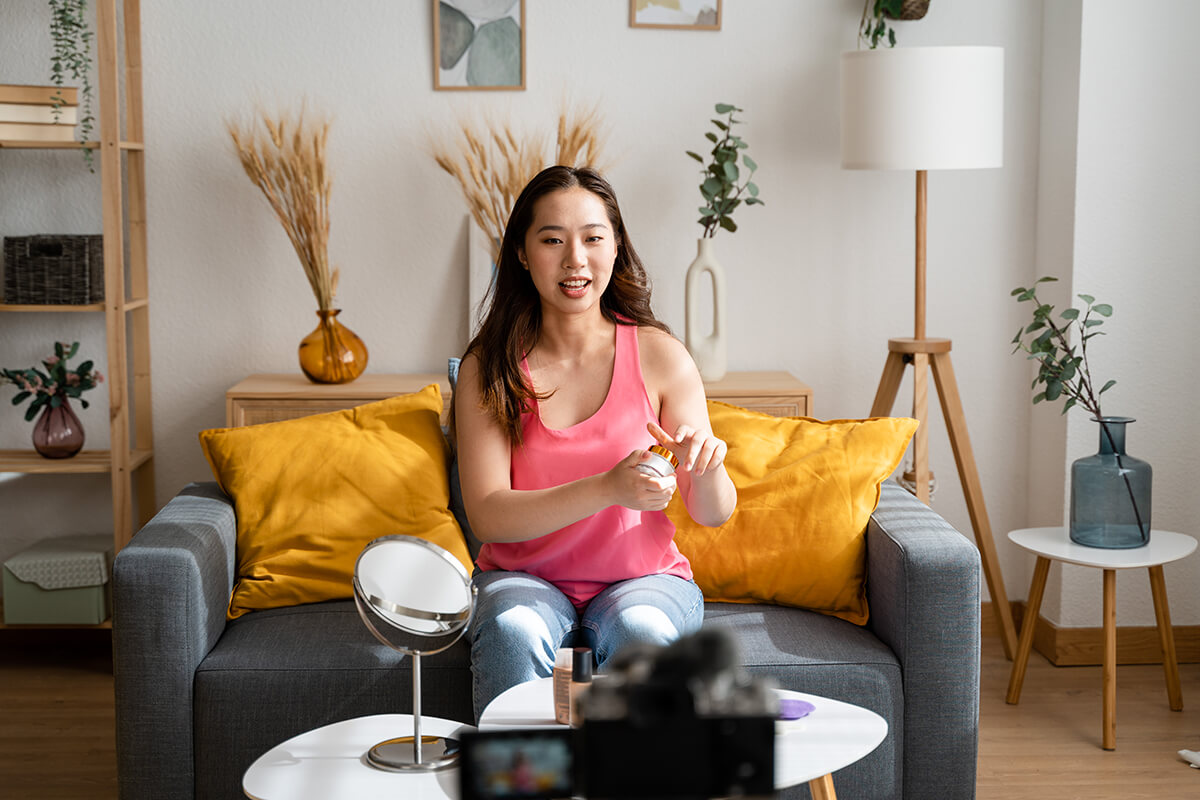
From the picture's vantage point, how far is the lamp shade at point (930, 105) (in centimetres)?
278

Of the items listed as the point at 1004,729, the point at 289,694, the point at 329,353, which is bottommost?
the point at 1004,729

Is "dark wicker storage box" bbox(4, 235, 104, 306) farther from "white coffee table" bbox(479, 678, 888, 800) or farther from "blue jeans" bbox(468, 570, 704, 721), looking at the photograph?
"white coffee table" bbox(479, 678, 888, 800)

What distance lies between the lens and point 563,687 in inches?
59.7

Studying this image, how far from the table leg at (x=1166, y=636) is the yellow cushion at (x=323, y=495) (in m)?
1.61

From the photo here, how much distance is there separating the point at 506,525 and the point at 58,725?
57.1 inches

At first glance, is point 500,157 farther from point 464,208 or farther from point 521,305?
point 521,305

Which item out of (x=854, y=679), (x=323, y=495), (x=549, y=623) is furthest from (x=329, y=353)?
(x=854, y=679)

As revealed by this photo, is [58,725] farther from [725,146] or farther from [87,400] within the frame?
[725,146]

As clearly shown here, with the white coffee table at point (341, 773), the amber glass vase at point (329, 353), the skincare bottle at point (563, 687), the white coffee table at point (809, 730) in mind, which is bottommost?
the white coffee table at point (341, 773)

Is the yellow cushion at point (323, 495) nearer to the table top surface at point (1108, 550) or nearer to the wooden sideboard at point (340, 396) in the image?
the wooden sideboard at point (340, 396)

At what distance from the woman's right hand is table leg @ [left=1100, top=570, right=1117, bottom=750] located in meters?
Answer: 1.35

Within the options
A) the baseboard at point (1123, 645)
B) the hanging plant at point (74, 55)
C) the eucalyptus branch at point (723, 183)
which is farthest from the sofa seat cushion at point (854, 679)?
the hanging plant at point (74, 55)

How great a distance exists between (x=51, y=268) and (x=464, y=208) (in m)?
1.07

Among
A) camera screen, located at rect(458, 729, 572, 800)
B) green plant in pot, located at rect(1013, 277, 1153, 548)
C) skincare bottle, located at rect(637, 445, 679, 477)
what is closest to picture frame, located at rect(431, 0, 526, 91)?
green plant in pot, located at rect(1013, 277, 1153, 548)
